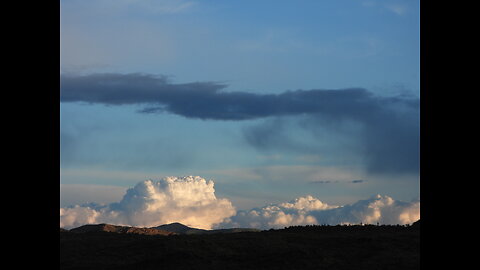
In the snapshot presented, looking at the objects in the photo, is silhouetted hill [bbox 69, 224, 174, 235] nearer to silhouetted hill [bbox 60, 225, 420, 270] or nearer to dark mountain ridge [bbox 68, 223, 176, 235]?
dark mountain ridge [bbox 68, 223, 176, 235]

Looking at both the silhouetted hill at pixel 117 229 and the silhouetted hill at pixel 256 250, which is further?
the silhouetted hill at pixel 117 229

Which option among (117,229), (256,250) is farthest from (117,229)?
(256,250)

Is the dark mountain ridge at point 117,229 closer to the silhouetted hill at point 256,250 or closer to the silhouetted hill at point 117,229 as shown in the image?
the silhouetted hill at point 117,229

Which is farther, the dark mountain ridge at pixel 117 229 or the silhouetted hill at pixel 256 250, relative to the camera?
the dark mountain ridge at pixel 117 229

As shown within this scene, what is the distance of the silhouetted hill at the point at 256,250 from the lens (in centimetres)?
2472

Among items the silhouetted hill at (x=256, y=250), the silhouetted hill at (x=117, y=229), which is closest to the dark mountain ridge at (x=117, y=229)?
the silhouetted hill at (x=117, y=229)

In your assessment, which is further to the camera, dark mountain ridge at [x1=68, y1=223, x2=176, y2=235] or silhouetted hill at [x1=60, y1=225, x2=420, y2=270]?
dark mountain ridge at [x1=68, y1=223, x2=176, y2=235]

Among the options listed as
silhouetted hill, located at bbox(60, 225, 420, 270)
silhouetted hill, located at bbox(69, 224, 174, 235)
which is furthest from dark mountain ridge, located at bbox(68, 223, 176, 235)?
silhouetted hill, located at bbox(60, 225, 420, 270)

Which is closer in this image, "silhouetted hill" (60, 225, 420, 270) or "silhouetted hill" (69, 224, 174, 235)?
"silhouetted hill" (60, 225, 420, 270)

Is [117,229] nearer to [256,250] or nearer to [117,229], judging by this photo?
[117,229]

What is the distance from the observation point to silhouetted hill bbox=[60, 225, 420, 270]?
973 inches
